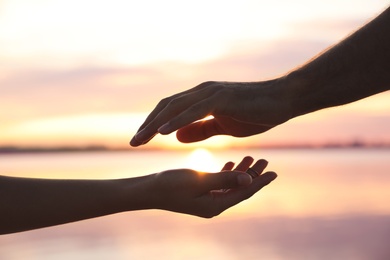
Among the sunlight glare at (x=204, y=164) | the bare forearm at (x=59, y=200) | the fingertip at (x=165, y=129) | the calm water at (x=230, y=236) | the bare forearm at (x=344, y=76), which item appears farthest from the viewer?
the sunlight glare at (x=204, y=164)

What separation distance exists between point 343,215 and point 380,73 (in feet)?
38.4

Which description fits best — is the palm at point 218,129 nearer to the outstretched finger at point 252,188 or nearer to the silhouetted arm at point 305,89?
the silhouetted arm at point 305,89

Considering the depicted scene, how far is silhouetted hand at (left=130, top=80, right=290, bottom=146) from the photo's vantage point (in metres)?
2.73

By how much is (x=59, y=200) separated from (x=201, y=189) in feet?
2.04

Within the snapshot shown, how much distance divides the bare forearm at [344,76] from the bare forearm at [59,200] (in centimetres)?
A: 86

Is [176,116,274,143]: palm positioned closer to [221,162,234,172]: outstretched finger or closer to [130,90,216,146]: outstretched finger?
[221,162,234,172]: outstretched finger

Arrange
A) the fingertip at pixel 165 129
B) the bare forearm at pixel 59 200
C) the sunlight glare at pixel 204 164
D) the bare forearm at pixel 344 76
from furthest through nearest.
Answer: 1. the sunlight glare at pixel 204 164
2. the bare forearm at pixel 344 76
3. the bare forearm at pixel 59 200
4. the fingertip at pixel 165 129

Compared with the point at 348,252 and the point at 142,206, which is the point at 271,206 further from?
the point at 142,206

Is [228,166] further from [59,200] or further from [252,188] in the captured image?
[59,200]

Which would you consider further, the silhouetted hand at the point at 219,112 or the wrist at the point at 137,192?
the wrist at the point at 137,192

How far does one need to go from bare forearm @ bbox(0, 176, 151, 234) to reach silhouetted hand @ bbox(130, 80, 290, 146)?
0.91 feet

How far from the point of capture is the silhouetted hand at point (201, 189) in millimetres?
2986

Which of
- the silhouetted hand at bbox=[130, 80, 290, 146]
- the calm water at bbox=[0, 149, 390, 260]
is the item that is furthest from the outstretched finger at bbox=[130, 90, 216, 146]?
the calm water at bbox=[0, 149, 390, 260]

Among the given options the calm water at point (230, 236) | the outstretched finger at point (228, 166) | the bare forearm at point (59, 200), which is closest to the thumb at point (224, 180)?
the outstretched finger at point (228, 166)
